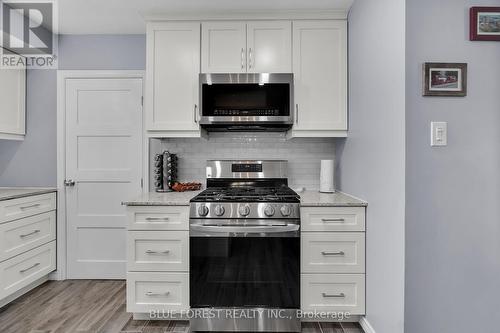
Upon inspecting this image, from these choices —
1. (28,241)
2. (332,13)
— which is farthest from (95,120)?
(332,13)

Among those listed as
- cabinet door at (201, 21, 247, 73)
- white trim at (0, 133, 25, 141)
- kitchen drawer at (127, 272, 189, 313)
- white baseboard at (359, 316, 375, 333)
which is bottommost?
white baseboard at (359, 316, 375, 333)

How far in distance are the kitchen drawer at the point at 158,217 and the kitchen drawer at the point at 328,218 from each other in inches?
34.5

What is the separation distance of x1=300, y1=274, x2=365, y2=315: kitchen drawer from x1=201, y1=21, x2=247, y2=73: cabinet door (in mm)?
1771

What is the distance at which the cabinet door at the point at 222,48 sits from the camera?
2596 millimetres

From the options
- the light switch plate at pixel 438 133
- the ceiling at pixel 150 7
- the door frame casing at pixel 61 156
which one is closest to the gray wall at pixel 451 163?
the light switch plate at pixel 438 133

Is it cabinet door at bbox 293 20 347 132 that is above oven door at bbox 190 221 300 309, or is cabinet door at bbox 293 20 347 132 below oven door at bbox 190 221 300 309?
above

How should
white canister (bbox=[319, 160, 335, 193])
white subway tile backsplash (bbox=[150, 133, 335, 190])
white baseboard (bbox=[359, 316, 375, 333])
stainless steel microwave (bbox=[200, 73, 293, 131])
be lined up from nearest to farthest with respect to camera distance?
1. white baseboard (bbox=[359, 316, 375, 333])
2. stainless steel microwave (bbox=[200, 73, 293, 131])
3. white canister (bbox=[319, 160, 335, 193])
4. white subway tile backsplash (bbox=[150, 133, 335, 190])

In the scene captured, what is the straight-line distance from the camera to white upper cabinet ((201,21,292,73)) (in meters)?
2.59

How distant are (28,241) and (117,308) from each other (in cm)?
100

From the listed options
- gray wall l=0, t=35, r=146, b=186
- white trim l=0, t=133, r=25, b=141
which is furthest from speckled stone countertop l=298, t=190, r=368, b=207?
white trim l=0, t=133, r=25, b=141

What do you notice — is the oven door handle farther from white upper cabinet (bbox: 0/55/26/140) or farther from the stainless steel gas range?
white upper cabinet (bbox: 0/55/26/140)

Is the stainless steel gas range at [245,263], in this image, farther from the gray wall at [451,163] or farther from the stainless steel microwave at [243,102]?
the gray wall at [451,163]

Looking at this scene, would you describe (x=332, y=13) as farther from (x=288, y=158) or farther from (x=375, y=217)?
(x=375, y=217)

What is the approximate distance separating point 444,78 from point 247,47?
60.8 inches
